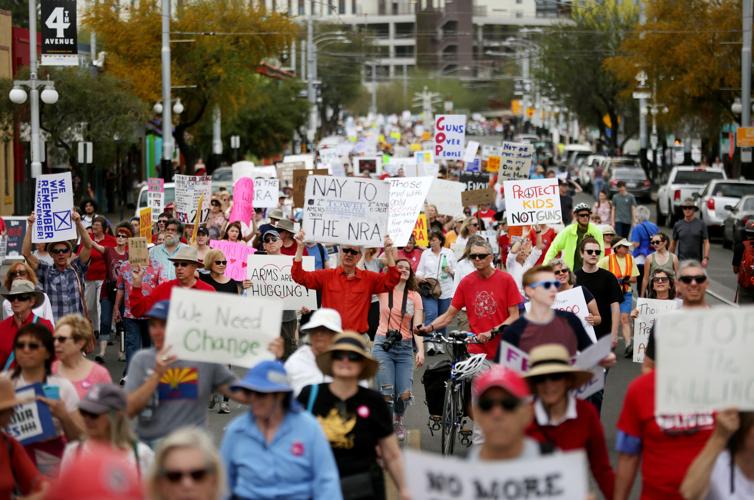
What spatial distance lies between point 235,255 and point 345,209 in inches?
152

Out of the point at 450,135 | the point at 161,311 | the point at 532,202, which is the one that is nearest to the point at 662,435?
the point at 161,311

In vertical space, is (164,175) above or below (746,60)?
below

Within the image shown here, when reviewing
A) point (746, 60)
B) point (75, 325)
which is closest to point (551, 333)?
point (75, 325)

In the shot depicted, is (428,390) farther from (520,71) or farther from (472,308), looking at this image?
(520,71)

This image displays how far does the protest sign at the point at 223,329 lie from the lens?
751 cm

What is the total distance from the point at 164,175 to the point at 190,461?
3493cm

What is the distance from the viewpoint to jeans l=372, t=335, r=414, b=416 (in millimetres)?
11719

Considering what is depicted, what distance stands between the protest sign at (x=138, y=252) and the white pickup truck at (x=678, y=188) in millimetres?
27781

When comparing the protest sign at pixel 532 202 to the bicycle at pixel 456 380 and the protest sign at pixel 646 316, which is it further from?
the bicycle at pixel 456 380

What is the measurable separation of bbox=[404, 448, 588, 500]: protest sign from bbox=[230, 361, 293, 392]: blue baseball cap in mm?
1169

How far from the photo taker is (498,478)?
202 inches

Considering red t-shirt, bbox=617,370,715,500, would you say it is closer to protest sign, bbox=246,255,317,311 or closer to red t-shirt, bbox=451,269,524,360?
red t-shirt, bbox=451,269,524,360

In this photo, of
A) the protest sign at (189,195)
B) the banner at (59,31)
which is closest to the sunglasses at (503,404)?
the protest sign at (189,195)

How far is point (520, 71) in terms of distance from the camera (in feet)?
537
